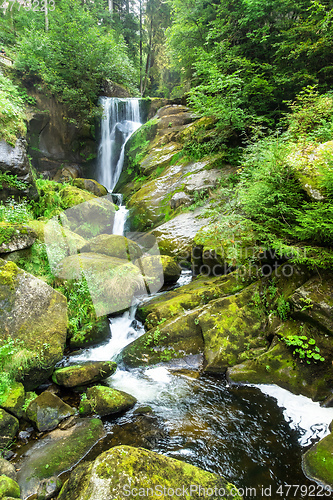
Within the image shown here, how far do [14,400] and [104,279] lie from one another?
3319 millimetres

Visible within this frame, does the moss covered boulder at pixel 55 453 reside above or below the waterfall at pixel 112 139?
below

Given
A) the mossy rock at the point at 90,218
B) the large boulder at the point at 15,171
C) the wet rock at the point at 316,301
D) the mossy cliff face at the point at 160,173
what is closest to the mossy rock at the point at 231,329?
the wet rock at the point at 316,301

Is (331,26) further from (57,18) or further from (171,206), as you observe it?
(57,18)

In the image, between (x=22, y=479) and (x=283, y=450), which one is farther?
(x=283, y=450)

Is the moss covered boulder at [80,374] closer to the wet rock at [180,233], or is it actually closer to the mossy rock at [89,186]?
the wet rock at [180,233]

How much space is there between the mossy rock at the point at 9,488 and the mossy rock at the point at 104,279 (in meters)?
3.69

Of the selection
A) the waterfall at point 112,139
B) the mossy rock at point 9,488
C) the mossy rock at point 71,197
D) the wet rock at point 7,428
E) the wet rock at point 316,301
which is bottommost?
the wet rock at point 7,428

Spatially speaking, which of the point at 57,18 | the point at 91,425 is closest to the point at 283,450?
the point at 91,425

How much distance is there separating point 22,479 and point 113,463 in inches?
65.2

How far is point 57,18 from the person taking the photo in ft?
49.2

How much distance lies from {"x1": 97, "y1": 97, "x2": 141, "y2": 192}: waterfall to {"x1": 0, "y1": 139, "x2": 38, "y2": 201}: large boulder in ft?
26.2

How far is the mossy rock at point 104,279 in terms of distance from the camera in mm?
6607

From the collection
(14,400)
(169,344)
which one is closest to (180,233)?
(169,344)

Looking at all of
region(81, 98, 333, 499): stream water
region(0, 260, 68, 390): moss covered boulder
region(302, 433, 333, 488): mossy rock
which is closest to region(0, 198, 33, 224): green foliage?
region(0, 260, 68, 390): moss covered boulder
